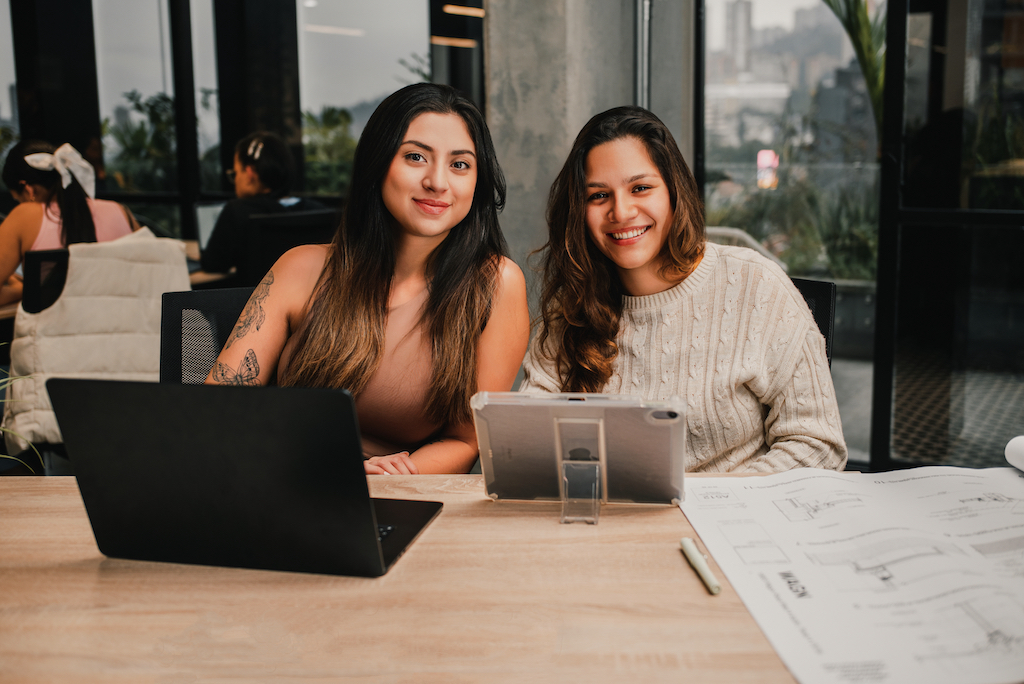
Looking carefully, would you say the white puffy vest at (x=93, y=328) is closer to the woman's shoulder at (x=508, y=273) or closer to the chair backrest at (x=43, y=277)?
the chair backrest at (x=43, y=277)

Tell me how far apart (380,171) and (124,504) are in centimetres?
91

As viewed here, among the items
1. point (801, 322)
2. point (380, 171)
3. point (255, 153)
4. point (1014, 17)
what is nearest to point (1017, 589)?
point (801, 322)

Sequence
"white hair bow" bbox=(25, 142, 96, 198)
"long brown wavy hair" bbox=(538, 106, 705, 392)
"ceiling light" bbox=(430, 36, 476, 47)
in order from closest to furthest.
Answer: "long brown wavy hair" bbox=(538, 106, 705, 392), "white hair bow" bbox=(25, 142, 96, 198), "ceiling light" bbox=(430, 36, 476, 47)

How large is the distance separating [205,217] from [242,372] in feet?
9.57

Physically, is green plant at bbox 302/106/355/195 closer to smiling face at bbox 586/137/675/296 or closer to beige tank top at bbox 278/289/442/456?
beige tank top at bbox 278/289/442/456

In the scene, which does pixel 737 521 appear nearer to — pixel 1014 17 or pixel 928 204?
pixel 928 204

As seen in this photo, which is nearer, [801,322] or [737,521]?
[737,521]

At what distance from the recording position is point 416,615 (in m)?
0.81

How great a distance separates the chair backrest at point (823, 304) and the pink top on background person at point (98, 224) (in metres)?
2.92

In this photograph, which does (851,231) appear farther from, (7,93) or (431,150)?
(7,93)

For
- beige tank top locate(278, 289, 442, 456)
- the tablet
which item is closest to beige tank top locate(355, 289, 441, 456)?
beige tank top locate(278, 289, 442, 456)

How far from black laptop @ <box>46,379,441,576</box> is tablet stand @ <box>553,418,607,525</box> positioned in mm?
258

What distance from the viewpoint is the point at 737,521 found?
39.7 inches

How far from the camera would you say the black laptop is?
82 centimetres
